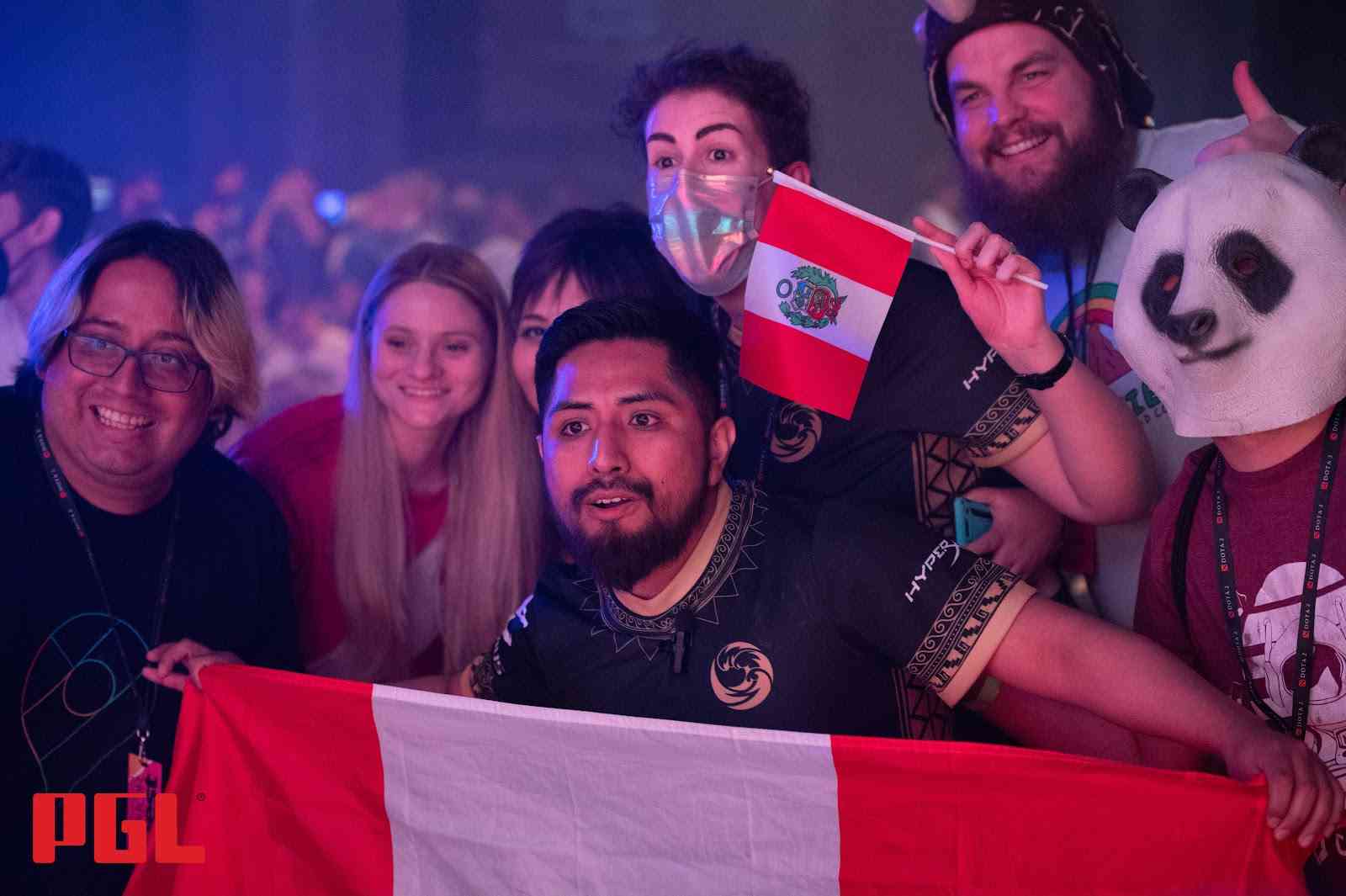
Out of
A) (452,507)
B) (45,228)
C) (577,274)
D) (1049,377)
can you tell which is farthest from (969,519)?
(45,228)

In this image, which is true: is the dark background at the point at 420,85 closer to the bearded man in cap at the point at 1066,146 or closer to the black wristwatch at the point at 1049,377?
the bearded man in cap at the point at 1066,146

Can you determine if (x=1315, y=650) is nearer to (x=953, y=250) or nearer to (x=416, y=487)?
(x=953, y=250)

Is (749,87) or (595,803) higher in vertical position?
(749,87)

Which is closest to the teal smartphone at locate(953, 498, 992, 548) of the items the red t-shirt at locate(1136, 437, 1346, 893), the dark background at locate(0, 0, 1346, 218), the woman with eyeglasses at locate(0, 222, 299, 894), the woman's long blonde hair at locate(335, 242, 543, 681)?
the red t-shirt at locate(1136, 437, 1346, 893)

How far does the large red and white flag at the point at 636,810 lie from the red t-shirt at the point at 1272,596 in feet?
0.97

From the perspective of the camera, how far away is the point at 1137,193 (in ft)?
7.43

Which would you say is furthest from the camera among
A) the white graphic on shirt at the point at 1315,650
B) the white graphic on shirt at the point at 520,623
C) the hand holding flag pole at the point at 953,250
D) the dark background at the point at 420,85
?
the dark background at the point at 420,85

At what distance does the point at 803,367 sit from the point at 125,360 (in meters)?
1.49

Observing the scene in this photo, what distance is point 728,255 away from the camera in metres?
2.85

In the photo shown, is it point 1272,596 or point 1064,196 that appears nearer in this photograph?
point 1272,596

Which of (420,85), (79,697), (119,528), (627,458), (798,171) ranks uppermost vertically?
(420,85)

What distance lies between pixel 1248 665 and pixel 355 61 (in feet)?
13.8

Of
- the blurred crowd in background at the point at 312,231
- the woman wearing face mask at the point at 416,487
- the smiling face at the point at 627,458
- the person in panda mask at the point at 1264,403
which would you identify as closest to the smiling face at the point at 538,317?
the woman wearing face mask at the point at 416,487

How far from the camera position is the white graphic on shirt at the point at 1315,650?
6.48 ft
